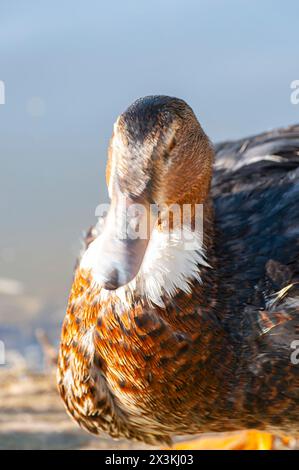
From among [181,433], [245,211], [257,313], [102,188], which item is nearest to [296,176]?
[245,211]

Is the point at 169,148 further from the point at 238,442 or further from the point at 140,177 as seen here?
the point at 238,442

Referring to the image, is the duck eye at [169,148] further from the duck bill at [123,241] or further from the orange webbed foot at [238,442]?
the orange webbed foot at [238,442]

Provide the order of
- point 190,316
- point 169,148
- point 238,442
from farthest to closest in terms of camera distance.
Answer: point 238,442 → point 190,316 → point 169,148

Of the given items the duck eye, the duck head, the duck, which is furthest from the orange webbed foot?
the duck eye

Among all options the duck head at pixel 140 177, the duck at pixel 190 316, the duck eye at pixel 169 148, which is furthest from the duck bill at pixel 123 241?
the duck eye at pixel 169 148

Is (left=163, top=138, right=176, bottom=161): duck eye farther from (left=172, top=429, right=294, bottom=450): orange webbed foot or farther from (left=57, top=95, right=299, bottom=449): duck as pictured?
(left=172, top=429, right=294, bottom=450): orange webbed foot

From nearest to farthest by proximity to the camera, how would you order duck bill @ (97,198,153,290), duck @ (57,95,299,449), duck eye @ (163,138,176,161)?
duck bill @ (97,198,153,290)
duck eye @ (163,138,176,161)
duck @ (57,95,299,449)

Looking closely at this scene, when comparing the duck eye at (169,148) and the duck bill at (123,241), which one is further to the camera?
the duck eye at (169,148)

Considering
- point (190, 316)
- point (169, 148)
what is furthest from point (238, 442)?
point (169, 148)
